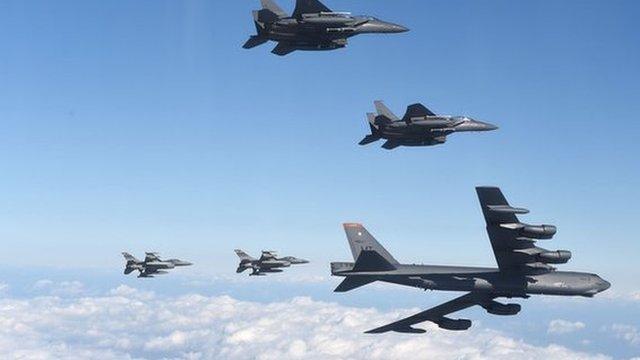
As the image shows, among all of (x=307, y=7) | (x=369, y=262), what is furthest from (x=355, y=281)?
(x=307, y=7)

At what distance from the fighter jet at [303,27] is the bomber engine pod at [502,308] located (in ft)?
88.4

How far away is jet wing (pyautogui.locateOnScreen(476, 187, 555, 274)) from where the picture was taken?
43312 millimetres

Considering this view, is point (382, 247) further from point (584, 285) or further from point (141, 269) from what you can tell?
point (141, 269)

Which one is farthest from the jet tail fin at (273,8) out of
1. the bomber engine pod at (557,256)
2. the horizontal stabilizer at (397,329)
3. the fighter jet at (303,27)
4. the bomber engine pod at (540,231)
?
the horizontal stabilizer at (397,329)

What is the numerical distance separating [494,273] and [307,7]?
27123mm

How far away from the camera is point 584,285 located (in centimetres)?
5141

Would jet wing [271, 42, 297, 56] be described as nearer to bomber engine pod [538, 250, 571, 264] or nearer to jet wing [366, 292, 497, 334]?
bomber engine pod [538, 250, 571, 264]

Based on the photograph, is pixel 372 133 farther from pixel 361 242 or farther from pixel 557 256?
pixel 557 256

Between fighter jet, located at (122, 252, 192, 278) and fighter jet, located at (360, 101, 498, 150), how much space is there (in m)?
69.0

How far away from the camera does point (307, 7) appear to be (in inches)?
1681

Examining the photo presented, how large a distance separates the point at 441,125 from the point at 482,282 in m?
13.8

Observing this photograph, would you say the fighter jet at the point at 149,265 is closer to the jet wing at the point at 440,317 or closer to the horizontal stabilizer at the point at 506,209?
the jet wing at the point at 440,317

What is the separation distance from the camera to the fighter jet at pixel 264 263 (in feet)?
337

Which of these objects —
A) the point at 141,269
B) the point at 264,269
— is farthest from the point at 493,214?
the point at 141,269
